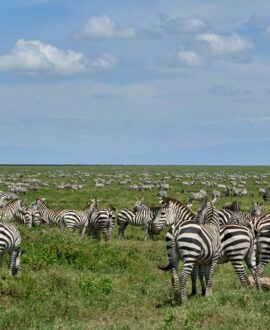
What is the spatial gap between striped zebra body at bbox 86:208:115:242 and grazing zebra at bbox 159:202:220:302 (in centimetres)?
1197

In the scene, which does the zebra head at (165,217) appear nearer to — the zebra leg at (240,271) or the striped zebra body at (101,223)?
the striped zebra body at (101,223)

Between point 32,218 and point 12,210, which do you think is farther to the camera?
point 12,210

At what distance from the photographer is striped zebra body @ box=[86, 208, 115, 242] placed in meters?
25.7

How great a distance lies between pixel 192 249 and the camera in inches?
510

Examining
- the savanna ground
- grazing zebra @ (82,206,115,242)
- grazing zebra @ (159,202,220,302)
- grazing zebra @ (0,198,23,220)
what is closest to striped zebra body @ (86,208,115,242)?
grazing zebra @ (82,206,115,242)

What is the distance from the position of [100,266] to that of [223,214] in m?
7.43

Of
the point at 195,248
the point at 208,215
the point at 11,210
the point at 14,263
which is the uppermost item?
the point at 208,215

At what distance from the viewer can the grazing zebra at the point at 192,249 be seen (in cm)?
1297

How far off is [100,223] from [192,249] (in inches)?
513

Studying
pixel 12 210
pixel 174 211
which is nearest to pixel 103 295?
pixel 174 211

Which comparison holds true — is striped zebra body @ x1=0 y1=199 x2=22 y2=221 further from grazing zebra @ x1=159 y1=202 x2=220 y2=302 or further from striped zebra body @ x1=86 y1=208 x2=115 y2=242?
grazing zebra @ x1=159 y1=202 x2=220 y2=302

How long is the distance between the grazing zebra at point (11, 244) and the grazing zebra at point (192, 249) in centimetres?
435

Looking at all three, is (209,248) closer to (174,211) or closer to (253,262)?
(253,262)

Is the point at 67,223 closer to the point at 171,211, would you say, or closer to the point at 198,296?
the point at 171,211
